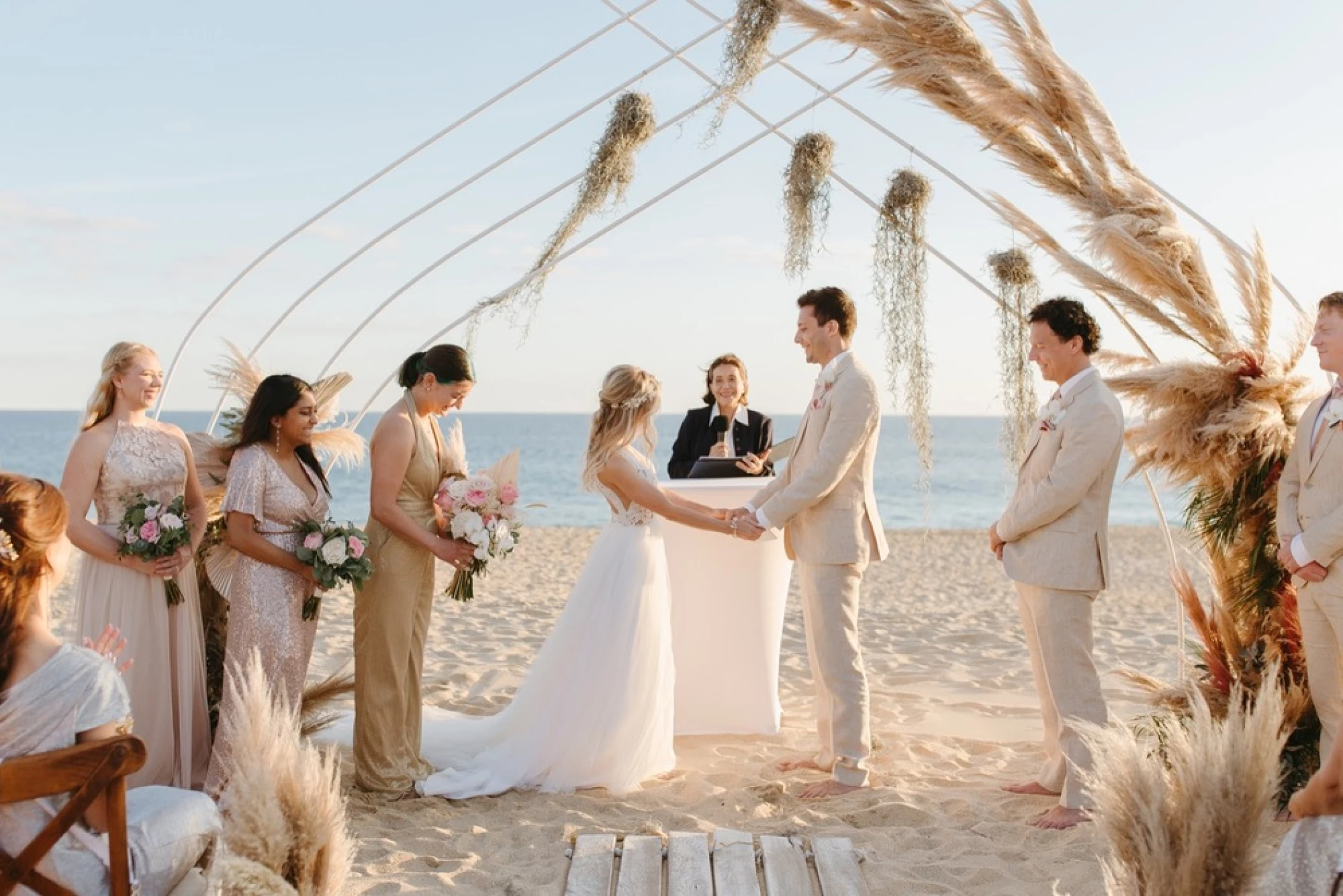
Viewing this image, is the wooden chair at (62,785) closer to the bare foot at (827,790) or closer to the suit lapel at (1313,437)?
the bare foot at (827,790)

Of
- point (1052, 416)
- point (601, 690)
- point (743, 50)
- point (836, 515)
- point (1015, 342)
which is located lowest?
point (601, 690)

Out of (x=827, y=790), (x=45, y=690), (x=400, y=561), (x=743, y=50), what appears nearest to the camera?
(x=45, y=690)

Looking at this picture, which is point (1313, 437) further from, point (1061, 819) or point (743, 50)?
point (743, 50)

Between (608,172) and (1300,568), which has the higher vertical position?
(608,172)

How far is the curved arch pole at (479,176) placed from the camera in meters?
5.90

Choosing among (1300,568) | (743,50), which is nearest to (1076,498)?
(1300,568)

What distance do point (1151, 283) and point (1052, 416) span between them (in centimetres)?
73

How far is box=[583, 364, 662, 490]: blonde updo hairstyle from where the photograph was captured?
4.89 meters

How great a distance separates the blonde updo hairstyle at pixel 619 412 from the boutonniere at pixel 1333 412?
2.54 m

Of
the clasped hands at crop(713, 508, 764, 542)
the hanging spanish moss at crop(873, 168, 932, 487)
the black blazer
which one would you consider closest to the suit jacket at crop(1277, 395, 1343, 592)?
the hanging spanish moss at crop(873, 168, 932, 487)

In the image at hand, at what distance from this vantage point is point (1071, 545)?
4438mm

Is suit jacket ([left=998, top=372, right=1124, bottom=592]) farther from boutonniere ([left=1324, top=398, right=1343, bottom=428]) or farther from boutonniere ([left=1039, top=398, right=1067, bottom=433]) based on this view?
boutonniere ([left=1324, top=398, right=1343, bottom=428])

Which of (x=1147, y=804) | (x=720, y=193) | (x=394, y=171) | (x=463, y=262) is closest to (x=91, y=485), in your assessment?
(x=394, y=171)

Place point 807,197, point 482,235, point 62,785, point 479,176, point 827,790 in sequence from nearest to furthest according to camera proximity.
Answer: point 62,785 < point 827,790 < point 807,197 < point 482,235 < point 479,176
